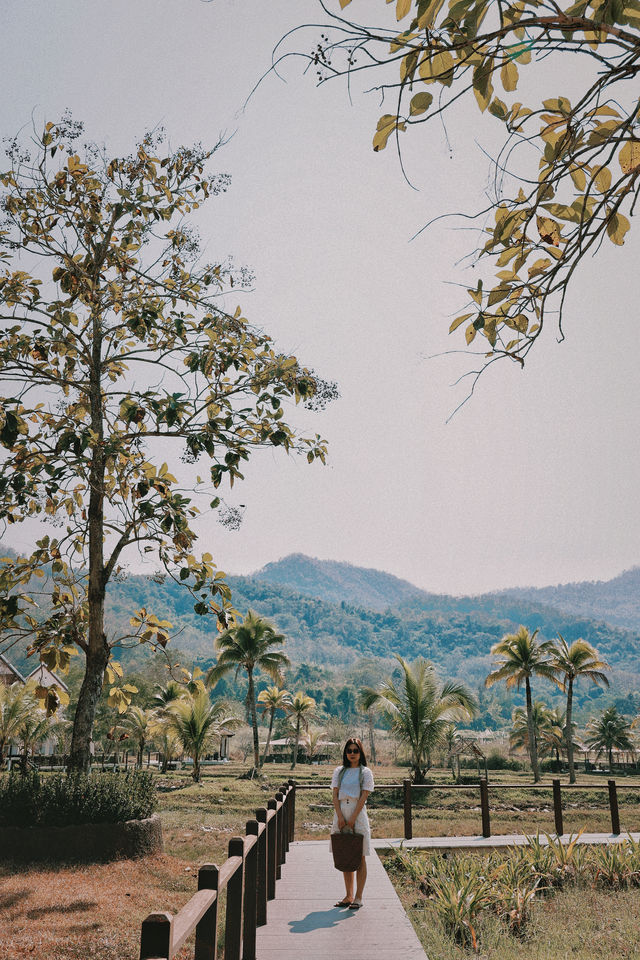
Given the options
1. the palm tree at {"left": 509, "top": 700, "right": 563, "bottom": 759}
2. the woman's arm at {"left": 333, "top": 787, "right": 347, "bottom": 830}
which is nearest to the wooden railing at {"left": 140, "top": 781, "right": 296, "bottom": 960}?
the woman's arm at {"left": 333, "top": 787, "right": 347, "bottom": 830}

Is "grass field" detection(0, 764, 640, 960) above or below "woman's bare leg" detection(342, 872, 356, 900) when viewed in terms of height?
below

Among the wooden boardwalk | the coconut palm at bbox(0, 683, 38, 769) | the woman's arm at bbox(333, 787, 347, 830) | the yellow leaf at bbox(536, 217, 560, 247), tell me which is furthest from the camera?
the coconut palm at bbox(0, 683, 38, 769)

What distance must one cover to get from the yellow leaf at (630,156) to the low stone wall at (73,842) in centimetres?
935

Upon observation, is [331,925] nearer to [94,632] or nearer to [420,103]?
[94,632]

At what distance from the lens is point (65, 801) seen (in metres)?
8.98

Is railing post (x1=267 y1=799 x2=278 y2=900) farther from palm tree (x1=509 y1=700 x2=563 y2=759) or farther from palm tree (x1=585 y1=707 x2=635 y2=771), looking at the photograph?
palm tree (x1=585 y1=707 x2=635 y2=771)

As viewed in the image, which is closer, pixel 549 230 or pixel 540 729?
pixel 549 230

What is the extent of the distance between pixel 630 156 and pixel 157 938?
296 centimetres

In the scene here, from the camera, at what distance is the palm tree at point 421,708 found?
88.5 feet

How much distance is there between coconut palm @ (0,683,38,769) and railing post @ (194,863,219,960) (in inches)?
895

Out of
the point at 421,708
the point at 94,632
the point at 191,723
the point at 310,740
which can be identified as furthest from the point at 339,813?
the point at 310,740

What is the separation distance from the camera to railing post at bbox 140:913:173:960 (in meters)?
2.04

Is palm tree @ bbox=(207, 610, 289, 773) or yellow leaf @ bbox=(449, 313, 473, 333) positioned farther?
palm tree @ bbox=(207, 610, 289, 773)

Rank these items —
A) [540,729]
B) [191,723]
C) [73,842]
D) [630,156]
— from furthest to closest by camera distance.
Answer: [540,729], [191,723], [73,842], [630,156]
